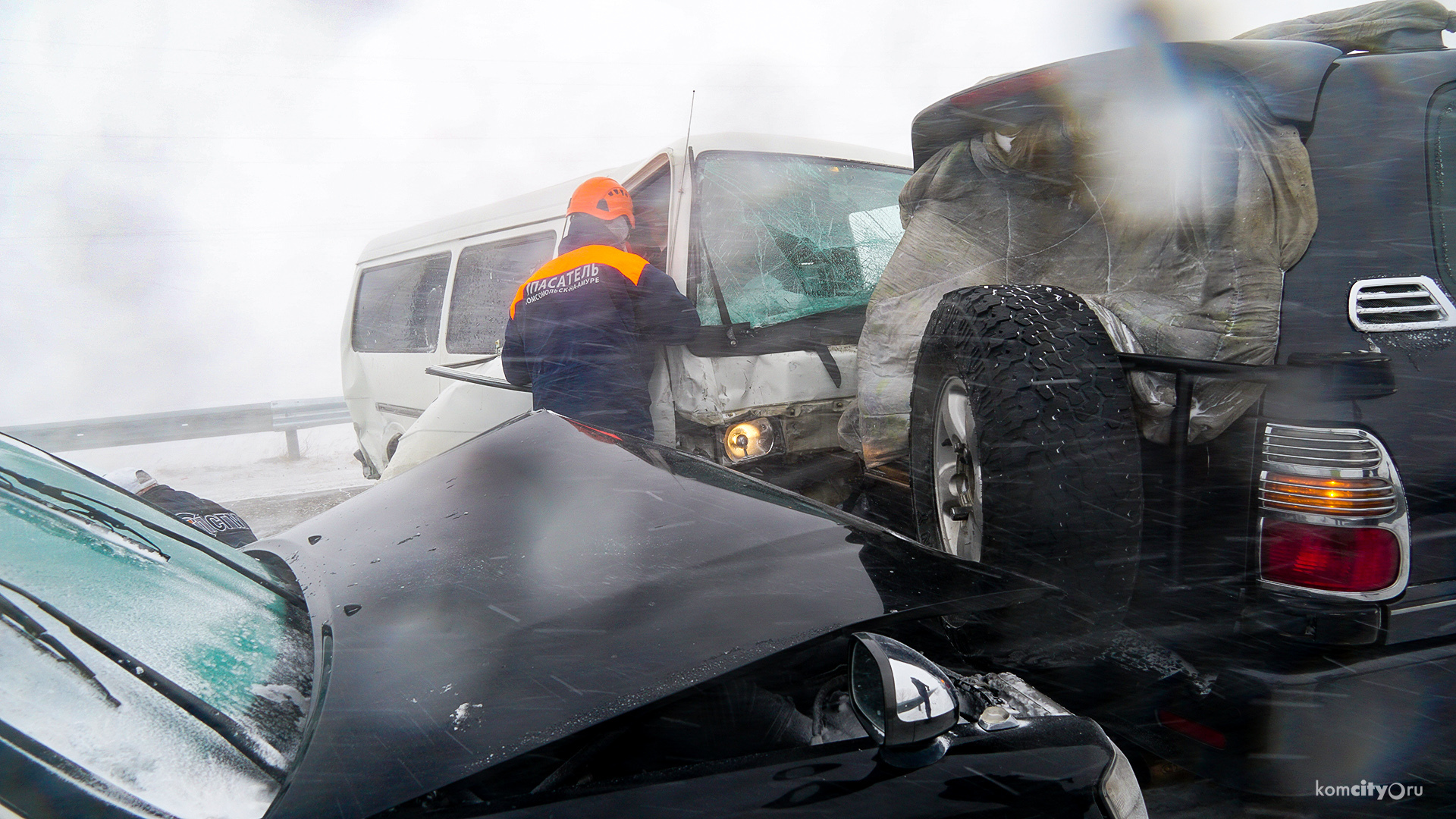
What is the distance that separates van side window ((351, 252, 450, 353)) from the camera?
5422 millimetres

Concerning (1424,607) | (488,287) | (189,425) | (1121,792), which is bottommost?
(189,425)

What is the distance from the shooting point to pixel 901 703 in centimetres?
96

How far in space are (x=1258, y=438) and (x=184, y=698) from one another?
1.95 m

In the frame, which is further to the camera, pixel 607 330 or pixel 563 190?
pixel 563 190

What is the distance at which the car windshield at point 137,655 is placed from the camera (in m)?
0.84

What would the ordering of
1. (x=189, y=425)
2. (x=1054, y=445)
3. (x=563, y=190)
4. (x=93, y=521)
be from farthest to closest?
(x=189, y=425), (x=563, y=190), (x=1054, y=445), (x=93, y=521)

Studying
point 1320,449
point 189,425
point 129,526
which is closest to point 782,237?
point 1320,449

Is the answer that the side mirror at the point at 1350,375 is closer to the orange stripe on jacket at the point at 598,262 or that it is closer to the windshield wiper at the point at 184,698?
the windshield wiper at the point at 184,698

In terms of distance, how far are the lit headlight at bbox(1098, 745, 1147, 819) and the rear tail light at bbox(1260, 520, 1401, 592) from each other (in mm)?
861

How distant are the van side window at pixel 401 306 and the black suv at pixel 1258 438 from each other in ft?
13.9

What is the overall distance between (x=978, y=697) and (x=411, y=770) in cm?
74

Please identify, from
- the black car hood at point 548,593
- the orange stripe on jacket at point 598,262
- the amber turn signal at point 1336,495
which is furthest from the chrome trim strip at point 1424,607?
the orange stripe on jacket at point 598,262

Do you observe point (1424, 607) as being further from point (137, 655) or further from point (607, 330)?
point (607, 330)

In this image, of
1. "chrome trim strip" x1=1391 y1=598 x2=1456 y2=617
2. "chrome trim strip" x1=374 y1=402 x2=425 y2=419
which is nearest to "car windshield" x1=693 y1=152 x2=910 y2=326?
"chrome trim strip" x1=1391 y1=598 x2=1456 y2=617
